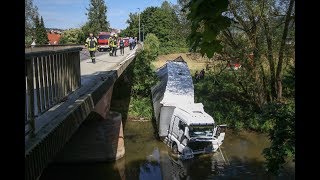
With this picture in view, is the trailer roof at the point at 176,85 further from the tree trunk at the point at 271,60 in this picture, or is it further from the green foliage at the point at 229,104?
the tree trunk at the point at 271,60

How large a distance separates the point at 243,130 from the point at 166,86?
6.30 metres

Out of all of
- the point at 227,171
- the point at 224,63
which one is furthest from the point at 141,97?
the point at 227,171

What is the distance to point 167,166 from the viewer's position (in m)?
22.5

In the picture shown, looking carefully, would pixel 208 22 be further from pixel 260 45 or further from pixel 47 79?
pixel 260 45

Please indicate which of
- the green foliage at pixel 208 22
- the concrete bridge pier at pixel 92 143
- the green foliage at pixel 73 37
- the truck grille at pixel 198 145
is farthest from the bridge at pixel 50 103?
the green foliage at pixel 73 37

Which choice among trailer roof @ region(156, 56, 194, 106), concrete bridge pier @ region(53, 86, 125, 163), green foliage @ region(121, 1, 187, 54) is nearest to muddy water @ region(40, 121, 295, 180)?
concrete bridge pier @ region(53, 86, 125, 163)

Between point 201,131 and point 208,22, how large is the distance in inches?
855

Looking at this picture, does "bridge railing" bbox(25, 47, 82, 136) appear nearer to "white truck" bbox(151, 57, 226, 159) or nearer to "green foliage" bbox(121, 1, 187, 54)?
"white truck" bbox(151, 57, 226, 159)

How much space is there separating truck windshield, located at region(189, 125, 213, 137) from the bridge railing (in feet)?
37.7

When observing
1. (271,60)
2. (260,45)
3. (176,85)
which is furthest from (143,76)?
(260,45)

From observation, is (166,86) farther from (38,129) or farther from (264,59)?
(38,129)

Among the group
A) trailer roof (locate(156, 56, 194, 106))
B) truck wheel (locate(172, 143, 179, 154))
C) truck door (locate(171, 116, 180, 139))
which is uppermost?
trailer roof (locate(156, 56, 194, 106))

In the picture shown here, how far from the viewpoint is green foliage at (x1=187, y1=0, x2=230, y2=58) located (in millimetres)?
1981
